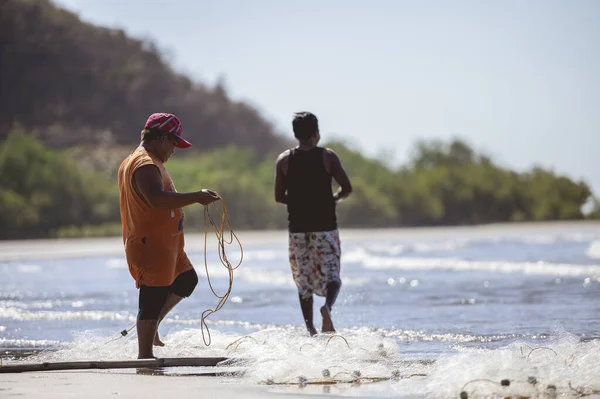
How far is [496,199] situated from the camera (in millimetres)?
65938

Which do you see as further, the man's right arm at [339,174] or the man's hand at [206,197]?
the man's right arm at [339,174]

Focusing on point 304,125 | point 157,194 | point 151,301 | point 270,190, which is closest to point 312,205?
point 304,125

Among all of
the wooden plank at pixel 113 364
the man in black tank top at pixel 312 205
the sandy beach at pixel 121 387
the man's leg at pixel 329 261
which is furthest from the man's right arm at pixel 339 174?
the sandy beach at pixel 121 387

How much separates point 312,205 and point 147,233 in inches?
76.5

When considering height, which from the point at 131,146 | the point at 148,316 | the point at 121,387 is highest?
the point at 131,146

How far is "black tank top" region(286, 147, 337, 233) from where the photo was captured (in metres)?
8.69

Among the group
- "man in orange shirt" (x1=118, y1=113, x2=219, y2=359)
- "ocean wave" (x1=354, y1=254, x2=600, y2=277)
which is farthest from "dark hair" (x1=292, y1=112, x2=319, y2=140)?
"ocean wave" (x1=354, y1=254, x2=600, y2=277)

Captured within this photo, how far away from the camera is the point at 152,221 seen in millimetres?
7086

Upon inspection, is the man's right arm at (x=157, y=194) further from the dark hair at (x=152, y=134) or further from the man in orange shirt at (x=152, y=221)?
the dark hair at (x=152, y=134)

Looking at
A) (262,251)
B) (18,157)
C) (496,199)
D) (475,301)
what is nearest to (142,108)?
(496,199)

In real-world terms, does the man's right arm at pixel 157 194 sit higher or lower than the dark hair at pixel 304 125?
lower

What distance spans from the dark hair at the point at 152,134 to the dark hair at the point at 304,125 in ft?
5.23

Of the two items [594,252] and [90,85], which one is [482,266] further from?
[90,85]

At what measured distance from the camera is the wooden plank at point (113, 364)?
688 cm
